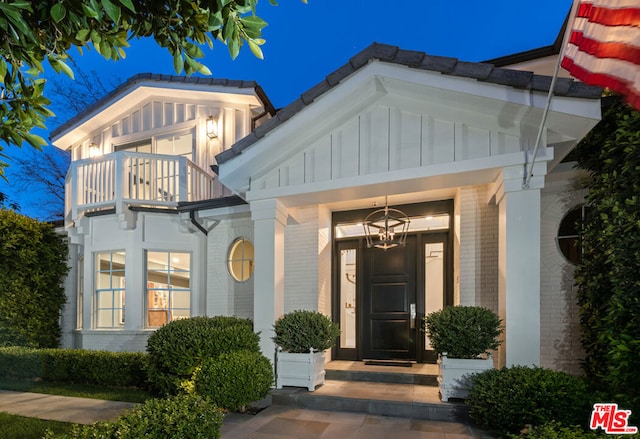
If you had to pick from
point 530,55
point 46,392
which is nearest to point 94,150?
point 46,392

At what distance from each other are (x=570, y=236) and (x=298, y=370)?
4441 millimetres

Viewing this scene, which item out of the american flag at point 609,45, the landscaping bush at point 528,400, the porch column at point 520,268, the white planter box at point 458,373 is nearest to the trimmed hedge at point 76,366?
the white planter box at point 458,373

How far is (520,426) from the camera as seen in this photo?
375 centimetres

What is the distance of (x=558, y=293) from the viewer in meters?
5.33

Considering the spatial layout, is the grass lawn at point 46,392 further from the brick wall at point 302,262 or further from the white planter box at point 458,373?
the white planter box at point 458,373

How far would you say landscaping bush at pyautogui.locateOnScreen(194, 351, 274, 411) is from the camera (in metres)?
4.57

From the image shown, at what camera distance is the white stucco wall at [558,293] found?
5.26m

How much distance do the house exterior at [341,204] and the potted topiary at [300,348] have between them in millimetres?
361

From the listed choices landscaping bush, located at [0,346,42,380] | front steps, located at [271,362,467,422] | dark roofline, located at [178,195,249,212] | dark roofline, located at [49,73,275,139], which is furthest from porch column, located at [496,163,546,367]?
landscaping bush, located at [0,346,42,380]

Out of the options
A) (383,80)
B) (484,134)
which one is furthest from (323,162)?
(484,134)

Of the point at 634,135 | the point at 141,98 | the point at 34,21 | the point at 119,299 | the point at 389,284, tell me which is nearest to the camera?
the point at 34,21

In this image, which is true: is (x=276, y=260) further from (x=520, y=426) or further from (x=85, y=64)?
(x=85, y=64)

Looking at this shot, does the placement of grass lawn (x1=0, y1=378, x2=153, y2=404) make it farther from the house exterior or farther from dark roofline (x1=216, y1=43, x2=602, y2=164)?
dark roofline (x1=216, y1=43, x2=602, y2=164)

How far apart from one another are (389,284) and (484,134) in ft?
11.3
